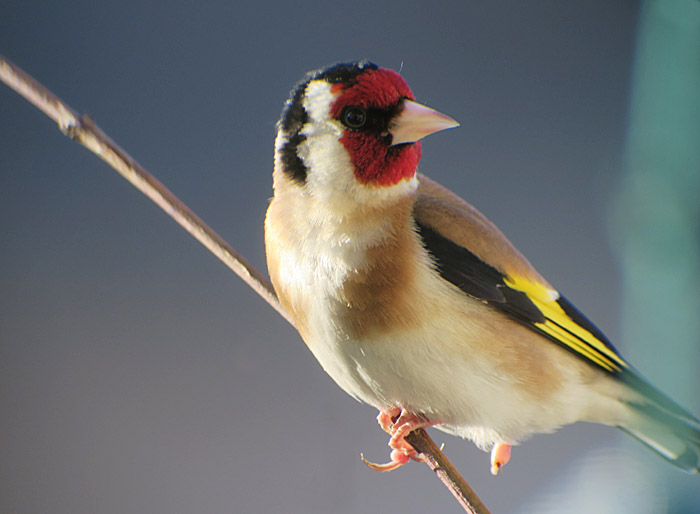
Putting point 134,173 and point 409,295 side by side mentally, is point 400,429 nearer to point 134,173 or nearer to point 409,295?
point 409,295

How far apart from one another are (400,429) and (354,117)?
27 centimetres

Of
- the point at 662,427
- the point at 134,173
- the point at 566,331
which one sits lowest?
the point at 662,427

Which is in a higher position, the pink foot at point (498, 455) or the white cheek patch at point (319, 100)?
the white cheek patch at point (319, 100)

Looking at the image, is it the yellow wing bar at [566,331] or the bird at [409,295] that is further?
the yellow wing bar at [566,331]

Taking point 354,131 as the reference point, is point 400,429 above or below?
below

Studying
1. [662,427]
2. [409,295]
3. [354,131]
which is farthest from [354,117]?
[662,427]

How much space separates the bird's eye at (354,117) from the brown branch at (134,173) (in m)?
0.14

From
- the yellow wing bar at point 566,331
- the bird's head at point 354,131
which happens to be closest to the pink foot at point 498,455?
the yellow wing bar at point 566,331

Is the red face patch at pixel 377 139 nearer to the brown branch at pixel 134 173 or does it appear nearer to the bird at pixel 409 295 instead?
the bird at pixel 409 295

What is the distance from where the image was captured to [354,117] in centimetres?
51

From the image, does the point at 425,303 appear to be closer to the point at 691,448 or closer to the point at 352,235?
the point at 352,235

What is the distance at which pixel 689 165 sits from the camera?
4.03 feet

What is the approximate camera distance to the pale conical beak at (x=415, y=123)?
0.47 meters

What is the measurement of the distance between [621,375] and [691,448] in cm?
9
